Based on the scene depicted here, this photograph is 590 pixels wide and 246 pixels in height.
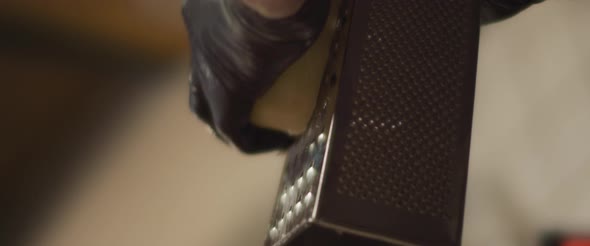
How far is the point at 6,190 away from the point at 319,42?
0.60 m

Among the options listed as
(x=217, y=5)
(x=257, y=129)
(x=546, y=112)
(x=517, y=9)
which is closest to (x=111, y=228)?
(x=257, y=129)

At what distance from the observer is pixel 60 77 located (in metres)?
0.89

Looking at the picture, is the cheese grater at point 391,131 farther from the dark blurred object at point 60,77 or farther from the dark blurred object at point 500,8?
the dark blurred object at point 60,77

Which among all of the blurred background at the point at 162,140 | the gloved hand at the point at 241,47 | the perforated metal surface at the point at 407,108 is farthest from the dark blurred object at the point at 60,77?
the perforated metal surface at the point at 407,108

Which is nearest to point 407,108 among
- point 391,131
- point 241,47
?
point 391,131

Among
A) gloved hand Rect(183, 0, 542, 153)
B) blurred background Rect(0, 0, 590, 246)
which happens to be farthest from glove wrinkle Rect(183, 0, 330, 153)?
blurred background Rect(0, 0, 590, 246)

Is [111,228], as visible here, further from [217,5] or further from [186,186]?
[217,5]

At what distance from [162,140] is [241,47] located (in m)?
0.56

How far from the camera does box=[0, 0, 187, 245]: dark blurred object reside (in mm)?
833

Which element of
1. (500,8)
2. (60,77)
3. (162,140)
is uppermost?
(500,8)

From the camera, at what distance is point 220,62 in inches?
16.6

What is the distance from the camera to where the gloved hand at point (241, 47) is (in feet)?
1.25

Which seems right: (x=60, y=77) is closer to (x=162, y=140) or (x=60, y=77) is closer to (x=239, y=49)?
(x=162, y=140)

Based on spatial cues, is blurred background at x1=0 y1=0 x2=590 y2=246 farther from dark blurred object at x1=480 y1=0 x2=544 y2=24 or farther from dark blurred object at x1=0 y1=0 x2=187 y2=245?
dark blurred object at x1=480 y1=0 x2=544 y2=24
